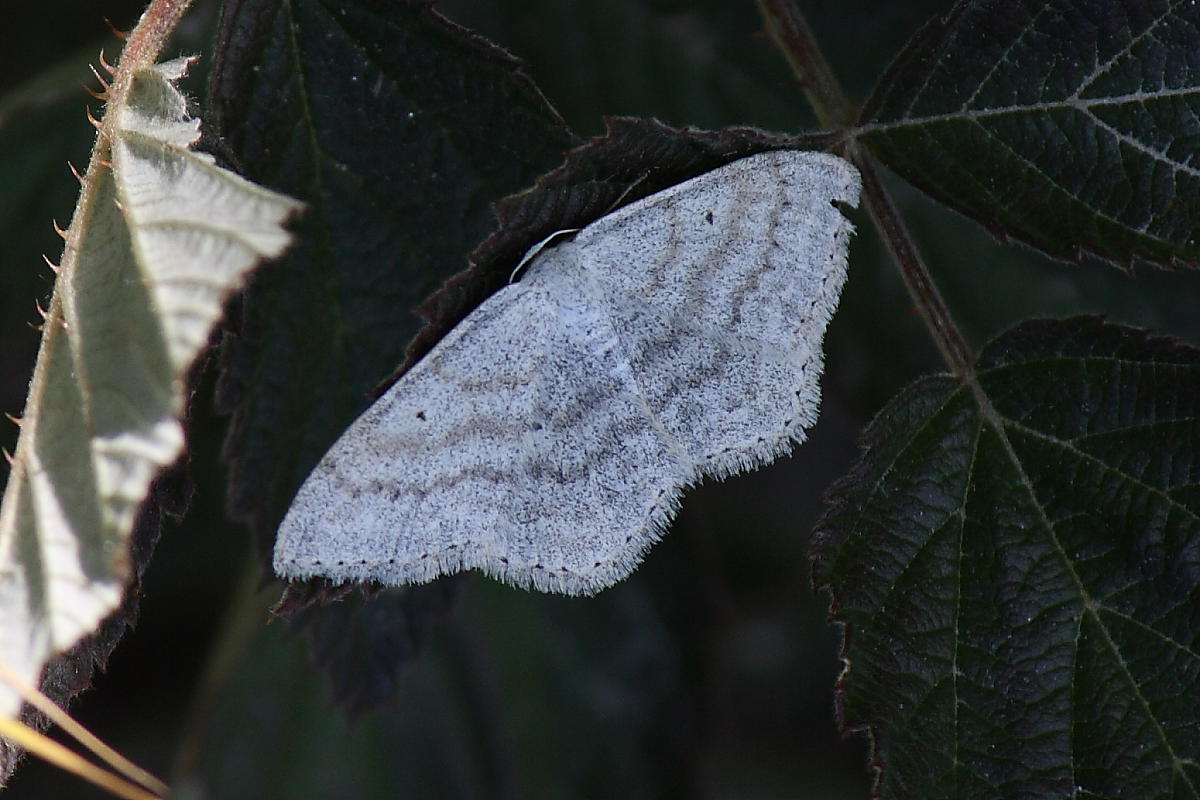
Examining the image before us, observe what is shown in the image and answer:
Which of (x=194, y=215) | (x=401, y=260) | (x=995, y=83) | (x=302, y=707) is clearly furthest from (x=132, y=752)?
(x=995, y=83)

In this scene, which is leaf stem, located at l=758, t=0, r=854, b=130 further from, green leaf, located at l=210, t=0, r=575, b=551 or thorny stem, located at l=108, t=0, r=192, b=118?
thorny stem, located at l=108, t=0, r=192, b=118

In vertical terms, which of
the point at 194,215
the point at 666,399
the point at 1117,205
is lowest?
the point at 666,399

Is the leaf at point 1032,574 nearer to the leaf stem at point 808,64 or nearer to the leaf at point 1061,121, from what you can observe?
the leaf at point 1061,121

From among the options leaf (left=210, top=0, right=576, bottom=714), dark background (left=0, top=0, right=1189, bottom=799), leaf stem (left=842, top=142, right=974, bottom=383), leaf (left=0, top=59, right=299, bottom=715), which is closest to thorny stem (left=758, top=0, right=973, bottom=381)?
leaf stem (left=842, top=142, right=974, bottom=383)

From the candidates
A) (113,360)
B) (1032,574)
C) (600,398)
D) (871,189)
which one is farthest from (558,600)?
(113,360)

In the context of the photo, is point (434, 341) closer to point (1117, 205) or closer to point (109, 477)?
point (109, 477)

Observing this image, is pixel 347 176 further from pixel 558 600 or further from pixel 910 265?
pixel 558 600

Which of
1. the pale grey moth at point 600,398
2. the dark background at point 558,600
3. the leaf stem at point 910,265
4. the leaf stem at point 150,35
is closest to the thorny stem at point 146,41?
the leaf stem at point 150,35
